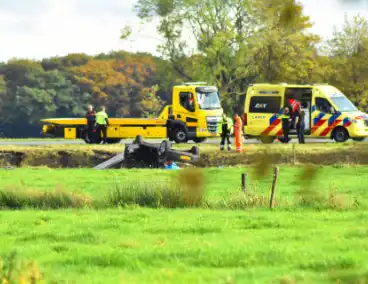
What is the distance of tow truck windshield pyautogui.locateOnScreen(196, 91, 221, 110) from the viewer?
41.4m

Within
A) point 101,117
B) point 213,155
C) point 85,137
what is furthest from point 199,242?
point 85,137

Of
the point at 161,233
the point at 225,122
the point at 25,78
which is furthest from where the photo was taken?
the point at 25,78

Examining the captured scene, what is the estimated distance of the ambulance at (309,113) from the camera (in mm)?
A: 39062

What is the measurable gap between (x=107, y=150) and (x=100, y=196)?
776 inches

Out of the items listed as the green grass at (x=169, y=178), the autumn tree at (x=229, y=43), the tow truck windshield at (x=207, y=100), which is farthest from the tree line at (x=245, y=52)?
the green grass at (x=169, y=178)

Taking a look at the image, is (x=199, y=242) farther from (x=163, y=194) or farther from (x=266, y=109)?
(x=266, y=109)

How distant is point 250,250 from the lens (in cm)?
988

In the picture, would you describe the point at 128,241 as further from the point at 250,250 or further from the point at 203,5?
the point at 203,5

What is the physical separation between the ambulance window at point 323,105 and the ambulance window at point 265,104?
181 centimetres

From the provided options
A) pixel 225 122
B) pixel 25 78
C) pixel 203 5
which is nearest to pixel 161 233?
pixel 225 122

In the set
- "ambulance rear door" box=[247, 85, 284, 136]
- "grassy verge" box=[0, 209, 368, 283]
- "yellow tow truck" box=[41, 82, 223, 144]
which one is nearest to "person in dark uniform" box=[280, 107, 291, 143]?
"ambulance rear door" box=[247, 85, 284, 136]

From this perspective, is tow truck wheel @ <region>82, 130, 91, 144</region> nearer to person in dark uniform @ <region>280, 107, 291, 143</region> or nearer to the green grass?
person in dark uniform @ <region>280, 107, 291, 143</region>

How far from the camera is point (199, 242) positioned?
1080 centimetres

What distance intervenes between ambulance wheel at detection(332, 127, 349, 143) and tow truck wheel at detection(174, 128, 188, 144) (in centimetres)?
685
